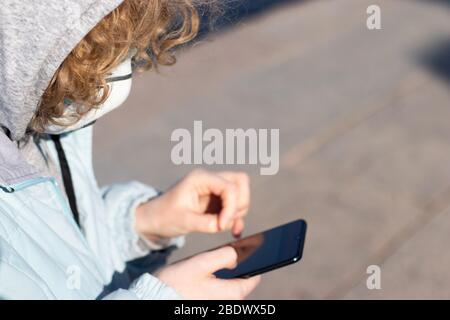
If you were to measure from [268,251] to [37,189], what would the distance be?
1.95 feet

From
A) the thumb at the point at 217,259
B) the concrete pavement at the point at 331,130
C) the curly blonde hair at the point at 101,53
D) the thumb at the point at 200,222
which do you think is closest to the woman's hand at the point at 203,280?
the thumb at the point at 217,259

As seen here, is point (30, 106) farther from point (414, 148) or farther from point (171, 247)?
point (414, 148)

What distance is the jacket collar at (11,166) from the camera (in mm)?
Answer: 1445

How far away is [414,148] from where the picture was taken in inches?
155

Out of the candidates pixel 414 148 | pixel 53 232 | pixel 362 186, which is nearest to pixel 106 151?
pixel 362 186

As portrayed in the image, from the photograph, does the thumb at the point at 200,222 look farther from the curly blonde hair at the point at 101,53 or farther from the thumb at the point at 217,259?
the curly blonde hair at the point at 101,53

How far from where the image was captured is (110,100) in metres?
1.60

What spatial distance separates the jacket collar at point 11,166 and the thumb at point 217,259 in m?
0.40

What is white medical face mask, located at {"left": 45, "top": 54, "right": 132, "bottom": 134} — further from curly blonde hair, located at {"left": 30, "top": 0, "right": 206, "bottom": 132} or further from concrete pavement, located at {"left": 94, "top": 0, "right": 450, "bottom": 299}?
concrete pavement, located at {"left": 94, "top": 0, "right": 450, "bottom": 299}

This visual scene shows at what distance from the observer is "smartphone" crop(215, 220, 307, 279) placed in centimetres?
175

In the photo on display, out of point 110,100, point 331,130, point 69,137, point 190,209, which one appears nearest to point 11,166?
point 110,100

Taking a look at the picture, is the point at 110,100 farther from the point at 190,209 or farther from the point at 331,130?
the point at 331,130

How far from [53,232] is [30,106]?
0.26 m

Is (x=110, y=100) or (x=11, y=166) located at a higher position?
(x=110, y=100)
